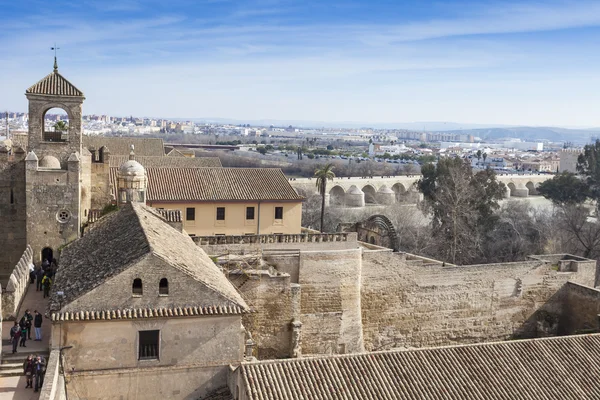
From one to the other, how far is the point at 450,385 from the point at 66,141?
1747cm

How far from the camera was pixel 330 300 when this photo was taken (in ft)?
88.0

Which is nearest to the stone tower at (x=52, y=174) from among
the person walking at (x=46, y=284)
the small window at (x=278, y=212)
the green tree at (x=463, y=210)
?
the person walking at (x=46, y=284)

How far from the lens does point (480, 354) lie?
61.1ft

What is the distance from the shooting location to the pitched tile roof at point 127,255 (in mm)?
17641

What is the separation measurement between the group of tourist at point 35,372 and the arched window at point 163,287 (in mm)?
3370

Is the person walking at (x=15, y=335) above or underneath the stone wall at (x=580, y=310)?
above

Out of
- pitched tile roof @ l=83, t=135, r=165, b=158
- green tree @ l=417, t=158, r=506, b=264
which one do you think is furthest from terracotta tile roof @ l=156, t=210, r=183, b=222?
green tree @ l=417, t=158, r=506, b=264

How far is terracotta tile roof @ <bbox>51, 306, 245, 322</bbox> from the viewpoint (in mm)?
16781

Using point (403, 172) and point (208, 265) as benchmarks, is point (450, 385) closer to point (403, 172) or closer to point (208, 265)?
point (208, 265)

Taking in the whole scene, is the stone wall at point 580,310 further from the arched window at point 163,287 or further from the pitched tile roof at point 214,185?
the arched window at point 163,287

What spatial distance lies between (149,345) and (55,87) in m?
12.9

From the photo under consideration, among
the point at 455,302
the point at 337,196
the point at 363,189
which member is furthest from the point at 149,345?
the point at 363,189

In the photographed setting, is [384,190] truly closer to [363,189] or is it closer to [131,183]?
[363,189]

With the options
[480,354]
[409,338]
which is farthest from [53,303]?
[409,338]
